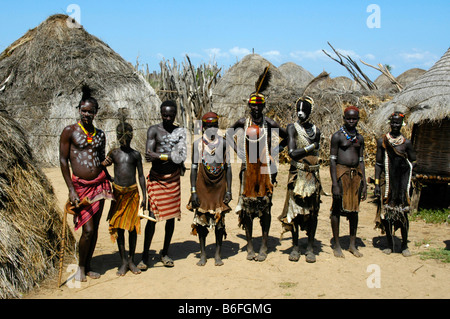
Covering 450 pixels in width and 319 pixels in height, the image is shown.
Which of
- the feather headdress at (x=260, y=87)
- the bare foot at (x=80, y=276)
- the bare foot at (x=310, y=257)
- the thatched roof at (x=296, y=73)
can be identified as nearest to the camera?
the bare foot at (x=80, y=276)

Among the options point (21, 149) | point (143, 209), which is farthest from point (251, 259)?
point (21, 149)

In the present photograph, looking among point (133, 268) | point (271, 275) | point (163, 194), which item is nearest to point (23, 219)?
point (133, 268)

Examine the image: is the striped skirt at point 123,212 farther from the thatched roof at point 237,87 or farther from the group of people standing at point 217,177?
the thatched roof at point 237,87

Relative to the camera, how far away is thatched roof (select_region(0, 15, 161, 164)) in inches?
401

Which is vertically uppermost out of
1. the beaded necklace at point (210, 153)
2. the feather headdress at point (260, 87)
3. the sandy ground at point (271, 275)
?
the feather headdress at point (260, 87)

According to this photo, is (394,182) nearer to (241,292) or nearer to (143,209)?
(241,292)

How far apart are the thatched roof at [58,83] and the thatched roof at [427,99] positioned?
652 cm

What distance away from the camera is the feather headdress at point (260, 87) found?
4.23 meters

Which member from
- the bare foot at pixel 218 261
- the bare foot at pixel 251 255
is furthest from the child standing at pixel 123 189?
the bare foot at pixel 251 255

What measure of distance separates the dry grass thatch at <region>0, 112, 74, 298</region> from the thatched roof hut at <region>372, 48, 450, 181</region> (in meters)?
5.19

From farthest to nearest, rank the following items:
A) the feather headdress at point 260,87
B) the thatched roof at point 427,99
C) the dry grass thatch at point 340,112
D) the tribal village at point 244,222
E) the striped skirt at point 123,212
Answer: the dry grass thatch at point 340,112
the thatched roof at point 427,99
the feather headdress at point 260,87
the striped skirt at point 123,212
the tribal village at point 244,222

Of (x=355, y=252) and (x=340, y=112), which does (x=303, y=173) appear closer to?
(x=355, y=252)

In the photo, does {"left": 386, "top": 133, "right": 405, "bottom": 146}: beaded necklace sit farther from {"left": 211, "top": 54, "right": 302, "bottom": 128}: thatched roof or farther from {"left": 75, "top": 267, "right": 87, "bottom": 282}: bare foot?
{"left": 211, "top": 54, "right": 302, "bottom": 128}: thatched roof

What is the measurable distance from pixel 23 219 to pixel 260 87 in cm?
273
